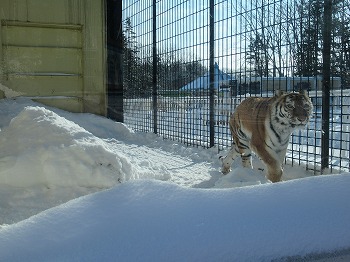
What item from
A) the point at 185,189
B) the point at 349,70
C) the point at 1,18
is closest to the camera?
the point at 185,189

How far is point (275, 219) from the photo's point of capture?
35.1 inches

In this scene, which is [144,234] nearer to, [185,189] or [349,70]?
[185,189]

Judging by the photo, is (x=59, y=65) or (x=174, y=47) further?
(x=174, y=47)

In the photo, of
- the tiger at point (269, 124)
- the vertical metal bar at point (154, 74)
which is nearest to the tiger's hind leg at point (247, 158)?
the tiger at point (269, 124)

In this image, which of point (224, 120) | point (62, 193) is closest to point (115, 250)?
point (62, 193)

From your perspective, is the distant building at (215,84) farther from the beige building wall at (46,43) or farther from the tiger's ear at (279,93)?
the beige building wall at (46,43)

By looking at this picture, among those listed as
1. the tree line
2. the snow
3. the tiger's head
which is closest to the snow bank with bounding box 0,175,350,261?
the snow

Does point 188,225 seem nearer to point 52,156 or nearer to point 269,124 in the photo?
point 52,156

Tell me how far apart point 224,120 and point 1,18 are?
2.40 metres

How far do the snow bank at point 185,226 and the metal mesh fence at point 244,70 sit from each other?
622 mm

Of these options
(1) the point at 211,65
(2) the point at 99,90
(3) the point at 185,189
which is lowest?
(3) the point at 185,189

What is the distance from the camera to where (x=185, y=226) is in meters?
0.88

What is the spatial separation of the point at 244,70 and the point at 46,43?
1080 millimetres

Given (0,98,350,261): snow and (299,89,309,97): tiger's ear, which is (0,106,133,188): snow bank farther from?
Answer: (299,89,309,97): tiger's ear
